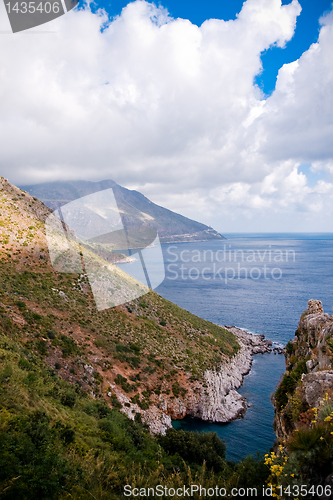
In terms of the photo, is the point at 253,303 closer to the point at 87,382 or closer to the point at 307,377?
the point at 87,382

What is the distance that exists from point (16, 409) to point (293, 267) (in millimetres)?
149523

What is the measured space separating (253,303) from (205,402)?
56.8 m

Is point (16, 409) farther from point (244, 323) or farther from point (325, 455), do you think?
point (244, 323)

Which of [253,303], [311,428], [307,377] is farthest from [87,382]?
[253,303]

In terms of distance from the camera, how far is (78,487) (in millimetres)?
7793

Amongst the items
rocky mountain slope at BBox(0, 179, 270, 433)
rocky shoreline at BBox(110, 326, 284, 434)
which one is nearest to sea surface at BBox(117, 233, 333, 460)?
rocky shoreline at BBox(110, 326, 284, 434)

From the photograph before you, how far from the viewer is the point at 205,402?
32281 millimetres

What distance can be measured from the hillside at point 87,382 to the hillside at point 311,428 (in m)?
2.44

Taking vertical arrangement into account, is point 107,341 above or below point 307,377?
below

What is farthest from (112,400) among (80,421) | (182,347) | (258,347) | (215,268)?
(215,268)

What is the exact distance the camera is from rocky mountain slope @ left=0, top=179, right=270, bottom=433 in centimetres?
2430

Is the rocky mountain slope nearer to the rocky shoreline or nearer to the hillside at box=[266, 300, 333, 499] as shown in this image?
the rocky shoreline

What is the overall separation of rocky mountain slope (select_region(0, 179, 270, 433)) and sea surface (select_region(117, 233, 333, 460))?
2505 millimetres

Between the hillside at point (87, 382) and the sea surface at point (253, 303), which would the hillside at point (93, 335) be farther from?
the sea surface at point (253, 303)
